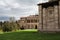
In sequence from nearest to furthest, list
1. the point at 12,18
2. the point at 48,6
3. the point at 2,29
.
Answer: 1. the point at 48,6
2. the point at 2,29
3. the point at 12,18

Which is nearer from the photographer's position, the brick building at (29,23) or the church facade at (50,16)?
the church facade at (50,16)

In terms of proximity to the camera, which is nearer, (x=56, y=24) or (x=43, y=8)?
(x=56, y=24)

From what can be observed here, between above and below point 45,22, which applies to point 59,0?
above

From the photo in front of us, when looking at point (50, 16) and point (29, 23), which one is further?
point (29, 23)

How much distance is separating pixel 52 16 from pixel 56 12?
96 cm

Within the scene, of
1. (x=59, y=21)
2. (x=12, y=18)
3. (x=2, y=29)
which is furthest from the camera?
(x=12, y=18)

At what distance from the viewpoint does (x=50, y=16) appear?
27.0 meters

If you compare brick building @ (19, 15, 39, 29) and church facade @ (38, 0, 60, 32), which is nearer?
church facade @ (38, 0, 60, 32)

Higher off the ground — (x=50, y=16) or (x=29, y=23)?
(x=50, y=16)

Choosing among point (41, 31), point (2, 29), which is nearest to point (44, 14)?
point (41, 31)

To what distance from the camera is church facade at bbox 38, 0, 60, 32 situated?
26094 millimetres

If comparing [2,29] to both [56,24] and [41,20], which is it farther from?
[56,24]

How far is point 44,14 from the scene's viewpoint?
28.1 m

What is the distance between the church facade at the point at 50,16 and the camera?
26.1 meters
